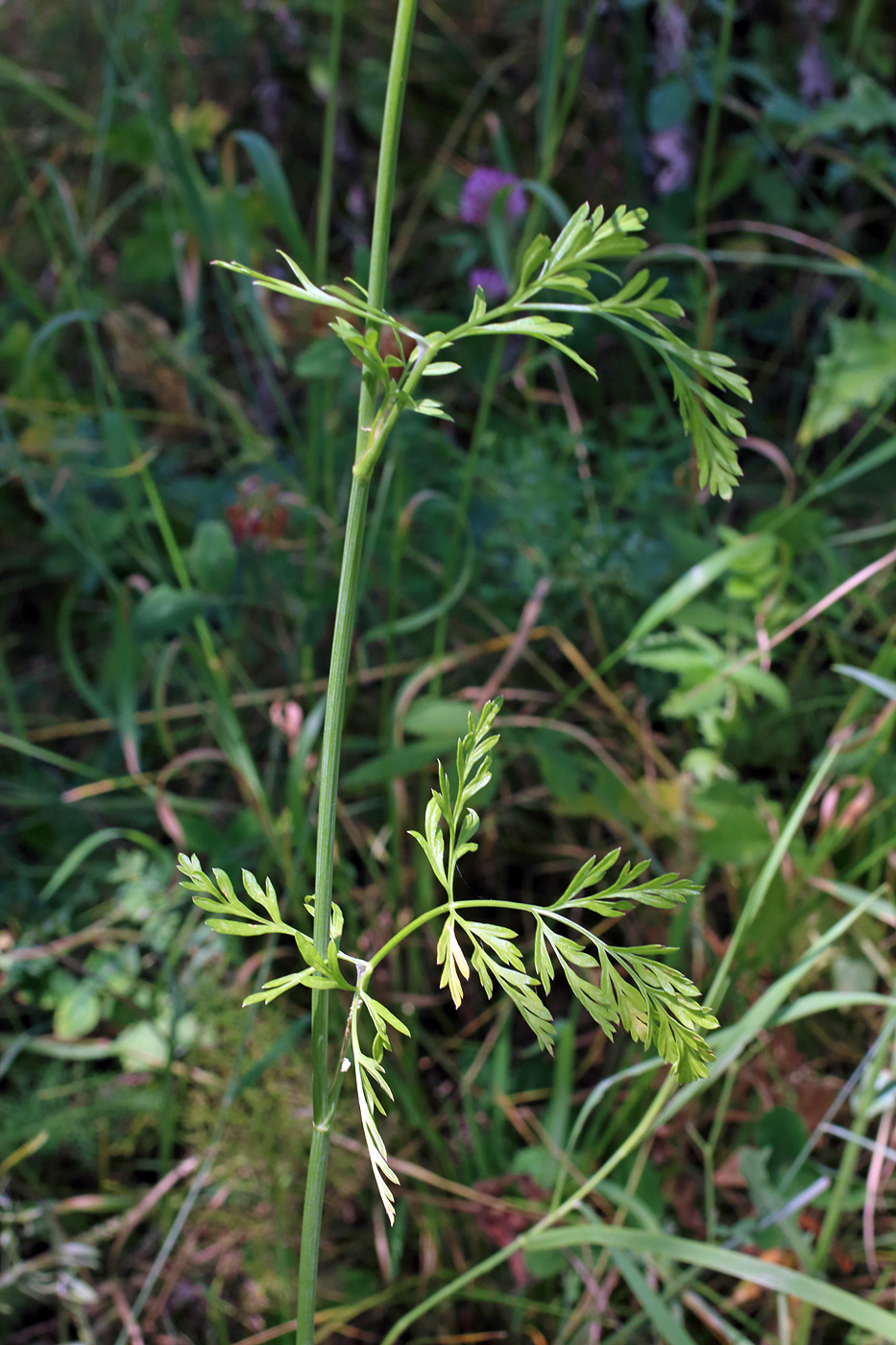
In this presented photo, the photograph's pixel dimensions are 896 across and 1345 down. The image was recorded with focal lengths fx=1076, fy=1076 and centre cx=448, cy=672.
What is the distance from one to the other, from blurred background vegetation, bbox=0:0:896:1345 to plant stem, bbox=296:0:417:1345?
1.21 feet

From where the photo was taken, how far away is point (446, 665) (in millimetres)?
1122

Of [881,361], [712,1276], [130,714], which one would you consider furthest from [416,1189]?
[881,361]

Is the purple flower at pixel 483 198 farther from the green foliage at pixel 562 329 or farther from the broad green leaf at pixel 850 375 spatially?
the green foliage at pixel 562 329

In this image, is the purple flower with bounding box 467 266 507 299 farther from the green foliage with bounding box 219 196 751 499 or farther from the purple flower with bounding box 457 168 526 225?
the green foliage with bounding box 219 196 751 499

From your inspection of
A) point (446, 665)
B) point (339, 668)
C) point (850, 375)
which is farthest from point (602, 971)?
point (850, 375)

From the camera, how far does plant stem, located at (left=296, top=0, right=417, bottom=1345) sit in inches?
16.6

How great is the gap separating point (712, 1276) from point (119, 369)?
1361 mm

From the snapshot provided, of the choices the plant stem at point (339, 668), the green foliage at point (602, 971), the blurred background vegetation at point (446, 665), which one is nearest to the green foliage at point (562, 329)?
the plant stem at point (339, 668)

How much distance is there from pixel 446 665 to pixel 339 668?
670mm

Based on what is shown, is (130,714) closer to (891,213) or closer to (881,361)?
(881,361)

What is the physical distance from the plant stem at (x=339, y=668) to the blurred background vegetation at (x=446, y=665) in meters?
0.37

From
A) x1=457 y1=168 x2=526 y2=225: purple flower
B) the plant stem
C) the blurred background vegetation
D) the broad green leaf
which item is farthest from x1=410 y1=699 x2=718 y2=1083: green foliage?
x1=457 y1=168 x2=526 y2=225: purple flower

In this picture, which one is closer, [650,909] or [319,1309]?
[319,1309]

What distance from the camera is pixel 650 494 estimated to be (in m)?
1.20
